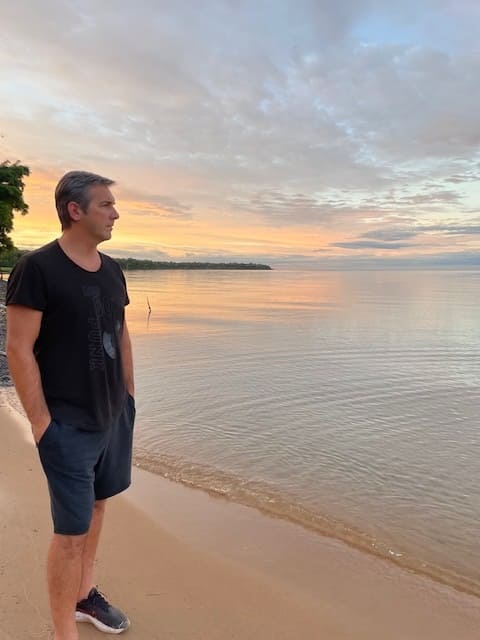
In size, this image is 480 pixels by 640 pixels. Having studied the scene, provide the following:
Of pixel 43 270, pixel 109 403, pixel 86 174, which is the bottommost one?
pixel 109 403

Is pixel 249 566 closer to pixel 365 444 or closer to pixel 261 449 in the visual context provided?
pixel 261 449

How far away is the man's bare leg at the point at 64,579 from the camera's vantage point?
245 cm

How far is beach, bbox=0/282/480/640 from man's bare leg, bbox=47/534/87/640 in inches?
12.7

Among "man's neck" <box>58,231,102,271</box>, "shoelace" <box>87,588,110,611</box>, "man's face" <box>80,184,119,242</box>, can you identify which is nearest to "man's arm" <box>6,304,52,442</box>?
"man's neck" <box>58,231,102,271</box>

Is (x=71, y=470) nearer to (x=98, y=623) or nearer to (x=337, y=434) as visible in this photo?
(x=98, y=623)

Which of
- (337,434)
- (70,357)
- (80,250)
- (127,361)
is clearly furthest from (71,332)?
(337,434)

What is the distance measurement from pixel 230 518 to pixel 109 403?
271 centimetres

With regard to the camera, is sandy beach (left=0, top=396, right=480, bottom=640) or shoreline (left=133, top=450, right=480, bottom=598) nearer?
sandy beach (left=0, top=396, right=480, bottom=640)

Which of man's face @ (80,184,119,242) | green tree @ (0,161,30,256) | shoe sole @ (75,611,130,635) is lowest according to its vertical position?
shoe sole @ (75,611,130,635)

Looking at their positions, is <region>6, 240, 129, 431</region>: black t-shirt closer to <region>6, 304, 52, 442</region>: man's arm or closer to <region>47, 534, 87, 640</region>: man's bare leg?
<region>6, 304, 52, 442</region>: man's arm

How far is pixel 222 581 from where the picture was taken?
3.54 meters

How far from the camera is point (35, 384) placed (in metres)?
2.28

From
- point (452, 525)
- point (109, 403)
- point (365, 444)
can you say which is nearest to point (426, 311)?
point (365, 444)

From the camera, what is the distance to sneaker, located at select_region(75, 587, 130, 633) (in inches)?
111
